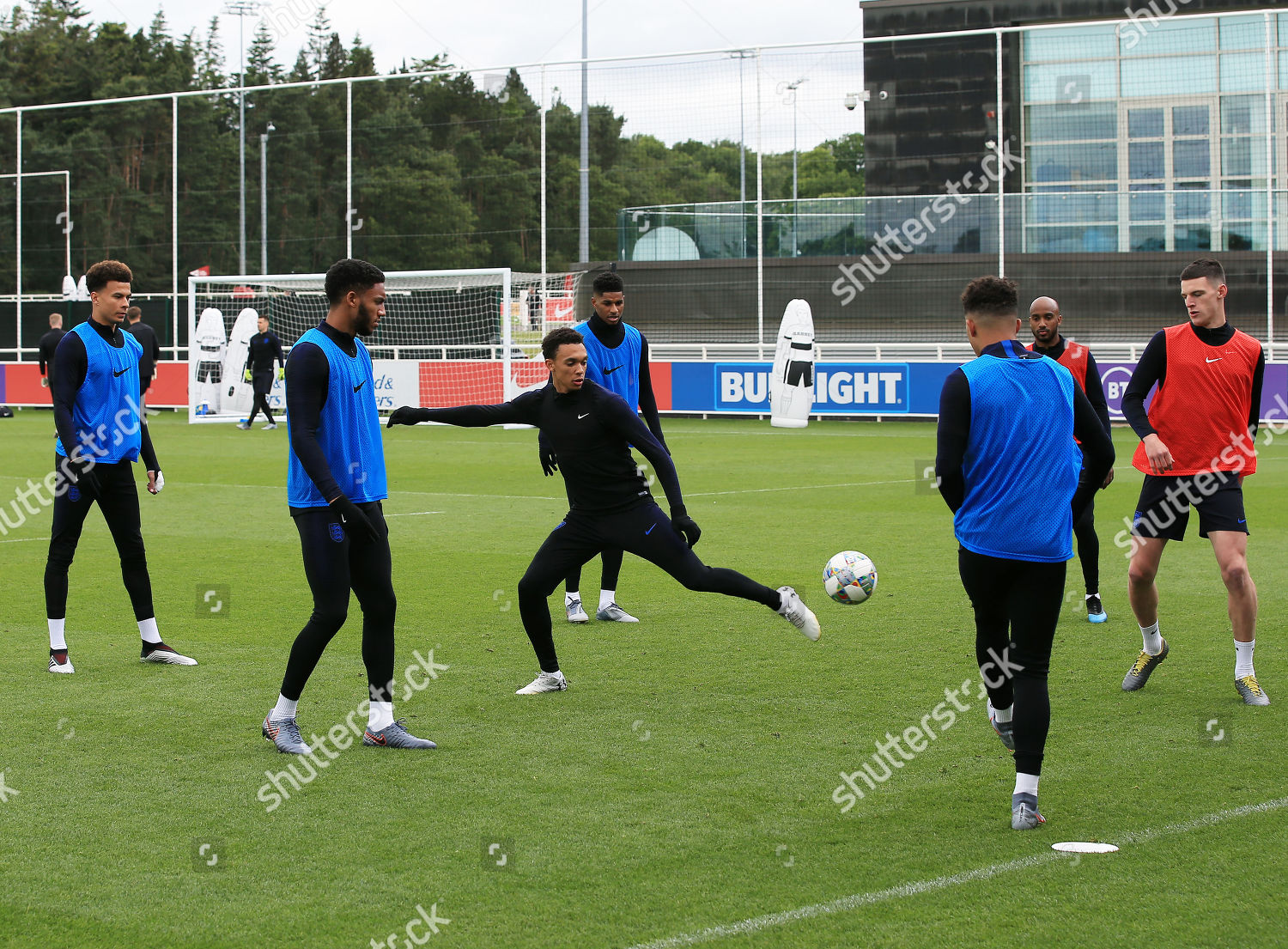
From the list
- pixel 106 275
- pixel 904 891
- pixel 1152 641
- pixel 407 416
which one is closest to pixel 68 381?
pixel 106 275

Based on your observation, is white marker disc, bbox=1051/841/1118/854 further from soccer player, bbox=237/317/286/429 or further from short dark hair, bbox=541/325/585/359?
soccer player, bbox=237/317/286/429

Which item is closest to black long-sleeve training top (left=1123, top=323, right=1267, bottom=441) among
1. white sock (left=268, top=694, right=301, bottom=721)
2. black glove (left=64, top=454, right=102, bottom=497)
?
white sock (left=268, top=694, right=301, bottom=721)

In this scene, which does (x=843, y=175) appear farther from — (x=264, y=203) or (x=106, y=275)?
(x=106, y=275)

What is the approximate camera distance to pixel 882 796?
5465mm

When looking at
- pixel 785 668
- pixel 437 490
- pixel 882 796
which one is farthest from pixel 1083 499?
pixel 437 490

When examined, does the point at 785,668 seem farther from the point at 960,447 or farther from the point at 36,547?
the point at 36,547

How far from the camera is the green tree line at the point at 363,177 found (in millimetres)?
32875

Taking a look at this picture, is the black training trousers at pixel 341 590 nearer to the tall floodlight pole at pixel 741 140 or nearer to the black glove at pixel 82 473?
the black glove at pixel 82 473

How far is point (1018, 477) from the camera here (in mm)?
5055

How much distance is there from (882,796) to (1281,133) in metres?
27.3

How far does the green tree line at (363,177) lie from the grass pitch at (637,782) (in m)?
22.9

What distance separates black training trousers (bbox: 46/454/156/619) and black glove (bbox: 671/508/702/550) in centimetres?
310

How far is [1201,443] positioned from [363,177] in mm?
30967

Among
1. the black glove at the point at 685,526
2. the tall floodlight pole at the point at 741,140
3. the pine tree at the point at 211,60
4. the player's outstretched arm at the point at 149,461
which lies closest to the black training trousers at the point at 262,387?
the tall floodlight pole at the point at 741,140
